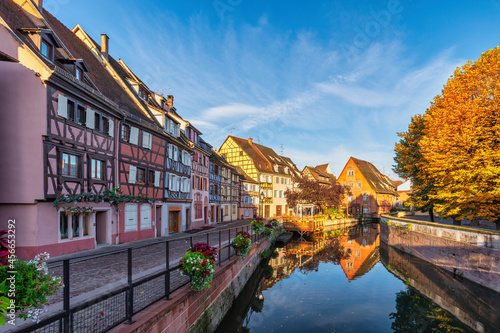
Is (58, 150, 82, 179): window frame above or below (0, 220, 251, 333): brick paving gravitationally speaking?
above

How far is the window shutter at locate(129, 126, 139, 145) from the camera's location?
757 inches

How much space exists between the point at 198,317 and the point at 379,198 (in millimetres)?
64961

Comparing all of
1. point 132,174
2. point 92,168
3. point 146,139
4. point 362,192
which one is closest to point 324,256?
point 132,174

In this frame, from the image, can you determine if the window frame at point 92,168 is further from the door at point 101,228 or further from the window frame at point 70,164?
the door at point 101,228

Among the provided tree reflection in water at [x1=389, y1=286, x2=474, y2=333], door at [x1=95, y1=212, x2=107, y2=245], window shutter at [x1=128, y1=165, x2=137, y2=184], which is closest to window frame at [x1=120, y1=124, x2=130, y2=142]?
window shutter at [x1=128, y1=165, x2=137, y2=184]

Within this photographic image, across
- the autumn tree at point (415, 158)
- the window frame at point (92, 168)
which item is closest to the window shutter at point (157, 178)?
the window frame at point (92, 168)

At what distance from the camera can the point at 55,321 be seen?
15.4 feet

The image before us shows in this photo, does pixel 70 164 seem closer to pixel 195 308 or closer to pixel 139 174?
pixel 139 174

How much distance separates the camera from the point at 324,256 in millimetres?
26219

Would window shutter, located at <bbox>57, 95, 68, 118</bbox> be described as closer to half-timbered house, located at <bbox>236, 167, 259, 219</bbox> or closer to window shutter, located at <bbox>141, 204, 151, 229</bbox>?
window shutter, located at <bbox>141, 204, 151, 229</bbox>

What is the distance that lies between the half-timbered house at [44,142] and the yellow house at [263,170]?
36.7 metres

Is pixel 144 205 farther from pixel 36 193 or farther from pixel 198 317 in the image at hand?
pixel 198 317

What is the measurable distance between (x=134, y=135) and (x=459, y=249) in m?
21.1

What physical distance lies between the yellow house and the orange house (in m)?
17.8
